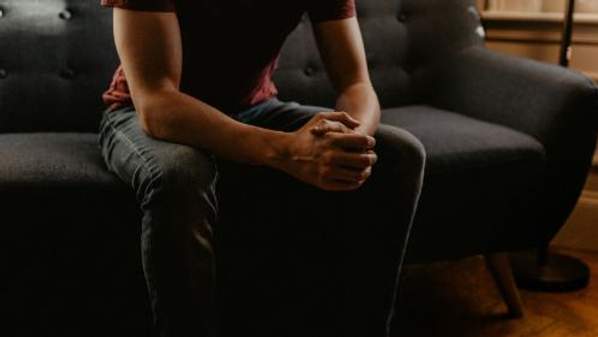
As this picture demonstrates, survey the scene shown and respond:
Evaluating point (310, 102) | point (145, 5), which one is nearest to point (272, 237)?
point (145, 5)

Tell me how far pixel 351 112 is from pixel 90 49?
0.63 metres

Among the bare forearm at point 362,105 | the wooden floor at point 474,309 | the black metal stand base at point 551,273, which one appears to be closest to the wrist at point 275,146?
the bare forearm at point 362,105

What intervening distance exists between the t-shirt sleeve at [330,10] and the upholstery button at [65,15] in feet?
1.82

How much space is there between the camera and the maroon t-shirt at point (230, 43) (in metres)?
1.48

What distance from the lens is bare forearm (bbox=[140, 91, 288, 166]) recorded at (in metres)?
1.35

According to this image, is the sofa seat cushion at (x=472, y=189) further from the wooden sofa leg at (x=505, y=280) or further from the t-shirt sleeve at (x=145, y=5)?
the t-shirt sleeve at (x=145, y=5)

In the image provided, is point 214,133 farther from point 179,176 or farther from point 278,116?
point 278,116

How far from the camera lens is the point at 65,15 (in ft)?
6.03

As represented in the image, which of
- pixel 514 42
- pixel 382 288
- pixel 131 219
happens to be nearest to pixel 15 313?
pixel 131 219

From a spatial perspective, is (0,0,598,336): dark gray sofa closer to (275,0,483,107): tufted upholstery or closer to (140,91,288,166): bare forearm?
(275,0,483,107): tufted upholstery

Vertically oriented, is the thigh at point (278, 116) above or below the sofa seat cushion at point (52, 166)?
above

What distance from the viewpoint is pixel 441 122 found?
6.15 feet

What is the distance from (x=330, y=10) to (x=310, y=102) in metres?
0.44

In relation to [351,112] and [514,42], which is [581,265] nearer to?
[514,42]
